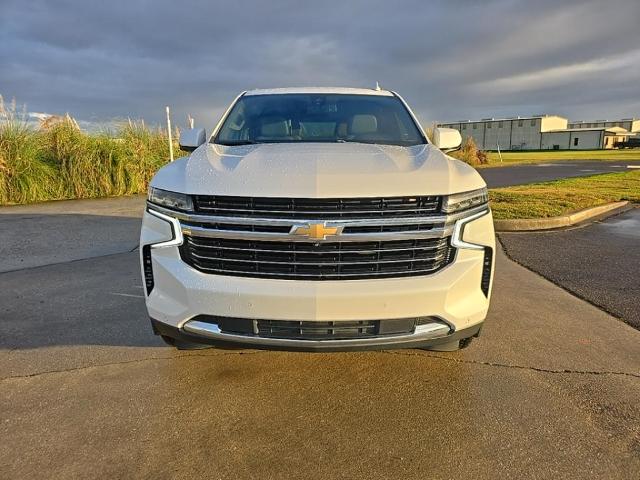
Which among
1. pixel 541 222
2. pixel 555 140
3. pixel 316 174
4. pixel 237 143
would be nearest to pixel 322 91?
pixel 237 143

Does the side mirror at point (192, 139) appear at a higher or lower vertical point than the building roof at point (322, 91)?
lower

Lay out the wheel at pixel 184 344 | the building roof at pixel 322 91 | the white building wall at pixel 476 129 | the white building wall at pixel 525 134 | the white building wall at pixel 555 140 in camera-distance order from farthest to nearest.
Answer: the white building wall at pixel 476 129 → the white building wall at pixel 525 134 → the white building wall at pixel 555 140 → the building roof at pixel 322 91 → the wheel at pixel 184 344

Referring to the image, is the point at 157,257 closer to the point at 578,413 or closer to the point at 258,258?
the point at 258,258

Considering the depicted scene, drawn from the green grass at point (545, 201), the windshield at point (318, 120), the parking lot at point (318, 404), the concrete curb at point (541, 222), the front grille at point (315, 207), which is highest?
the windshield at point (318, 120)

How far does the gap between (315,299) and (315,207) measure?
48 centimetres

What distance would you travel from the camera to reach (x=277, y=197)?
93.0 inches

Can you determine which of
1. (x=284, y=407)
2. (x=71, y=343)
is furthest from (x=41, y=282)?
(x=284, y=407)

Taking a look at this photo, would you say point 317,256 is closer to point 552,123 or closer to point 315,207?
point 315,207

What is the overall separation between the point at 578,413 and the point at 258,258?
2019 millimetres

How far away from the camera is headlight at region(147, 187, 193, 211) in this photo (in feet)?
8.16

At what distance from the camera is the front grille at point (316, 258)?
2.41 metres

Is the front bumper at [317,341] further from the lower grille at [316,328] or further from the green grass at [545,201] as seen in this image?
the green grass at [545,201]

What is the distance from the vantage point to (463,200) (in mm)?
2555

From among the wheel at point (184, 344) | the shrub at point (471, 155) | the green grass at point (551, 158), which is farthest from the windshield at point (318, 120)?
the green grass at point (551, 158)
